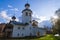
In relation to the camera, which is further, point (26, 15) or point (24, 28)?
point (26, 15)

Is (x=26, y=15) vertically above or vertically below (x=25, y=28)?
above

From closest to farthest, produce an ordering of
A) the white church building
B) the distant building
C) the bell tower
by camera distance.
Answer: the distant building, the white church building, the bell tower

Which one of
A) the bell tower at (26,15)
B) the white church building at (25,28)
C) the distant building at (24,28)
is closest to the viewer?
the distant building at (24,28)

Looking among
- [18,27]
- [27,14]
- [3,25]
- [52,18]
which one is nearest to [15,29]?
[18,27]

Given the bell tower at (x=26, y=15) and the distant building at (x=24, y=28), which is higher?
the bell tower at (x=26, y=15)

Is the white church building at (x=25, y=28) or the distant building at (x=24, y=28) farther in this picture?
the white church building at (x=25, y=28)

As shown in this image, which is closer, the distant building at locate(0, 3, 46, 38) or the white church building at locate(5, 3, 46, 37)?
the distant building at locate(0, 3, 46, 38)

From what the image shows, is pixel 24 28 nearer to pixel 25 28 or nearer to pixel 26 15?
pixel 25 28

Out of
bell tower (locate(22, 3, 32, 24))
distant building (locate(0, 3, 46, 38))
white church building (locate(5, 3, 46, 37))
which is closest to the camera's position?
distant building (locate(0, 3, 46, 38))

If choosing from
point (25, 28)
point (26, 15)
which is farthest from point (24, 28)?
point (26, 15)

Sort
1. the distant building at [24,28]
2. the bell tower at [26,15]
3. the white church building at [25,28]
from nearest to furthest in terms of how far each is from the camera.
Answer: the distant building at [24,28]
the white church building at [25,28]
the bell tower at [26,15]

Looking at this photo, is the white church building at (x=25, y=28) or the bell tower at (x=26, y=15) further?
the bell tower at (x=26, y=15)

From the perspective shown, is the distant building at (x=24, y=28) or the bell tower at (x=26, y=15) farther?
the bell tower at (x=26, y=15)

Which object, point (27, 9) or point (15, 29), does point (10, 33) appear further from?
point (27, 9)
